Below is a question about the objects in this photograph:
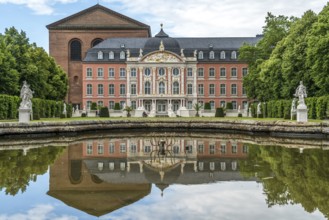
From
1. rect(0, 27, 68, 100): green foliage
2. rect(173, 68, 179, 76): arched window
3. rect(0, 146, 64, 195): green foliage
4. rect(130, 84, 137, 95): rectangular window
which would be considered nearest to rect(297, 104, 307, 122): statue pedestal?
rect(0, 146, 64, 195): green foliage

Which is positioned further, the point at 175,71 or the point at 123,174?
the point at 175,71

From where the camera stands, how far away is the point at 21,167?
37.1 ft

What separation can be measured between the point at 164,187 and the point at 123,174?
71.3 inches

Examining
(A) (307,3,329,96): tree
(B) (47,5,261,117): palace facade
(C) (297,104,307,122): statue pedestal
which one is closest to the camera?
(C) (297,104,307,122): statue pedestal

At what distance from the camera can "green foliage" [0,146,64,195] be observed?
8.83 metres

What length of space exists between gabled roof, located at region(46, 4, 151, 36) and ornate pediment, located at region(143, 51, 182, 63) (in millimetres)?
11042

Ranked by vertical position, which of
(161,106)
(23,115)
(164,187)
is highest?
(161,106)

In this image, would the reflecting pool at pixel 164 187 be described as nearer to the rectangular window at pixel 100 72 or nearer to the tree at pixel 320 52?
the tree at pixel 320 52

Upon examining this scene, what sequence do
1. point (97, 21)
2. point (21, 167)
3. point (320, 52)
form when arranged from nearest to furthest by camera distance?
point (21, 167), point (320, 52), point (97, 21)

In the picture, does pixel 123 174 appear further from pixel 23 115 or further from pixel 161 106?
pixel 161 106

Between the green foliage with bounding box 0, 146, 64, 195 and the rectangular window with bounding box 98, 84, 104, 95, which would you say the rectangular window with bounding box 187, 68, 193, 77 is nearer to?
the rectangular window with bounding box 98, 84, 104, 95

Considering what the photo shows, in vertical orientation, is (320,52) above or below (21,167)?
above

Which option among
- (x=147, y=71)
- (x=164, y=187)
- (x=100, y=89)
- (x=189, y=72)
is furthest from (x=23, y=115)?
(x=189, y=72)

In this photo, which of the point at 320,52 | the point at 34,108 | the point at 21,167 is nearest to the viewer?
the point at 21,167
